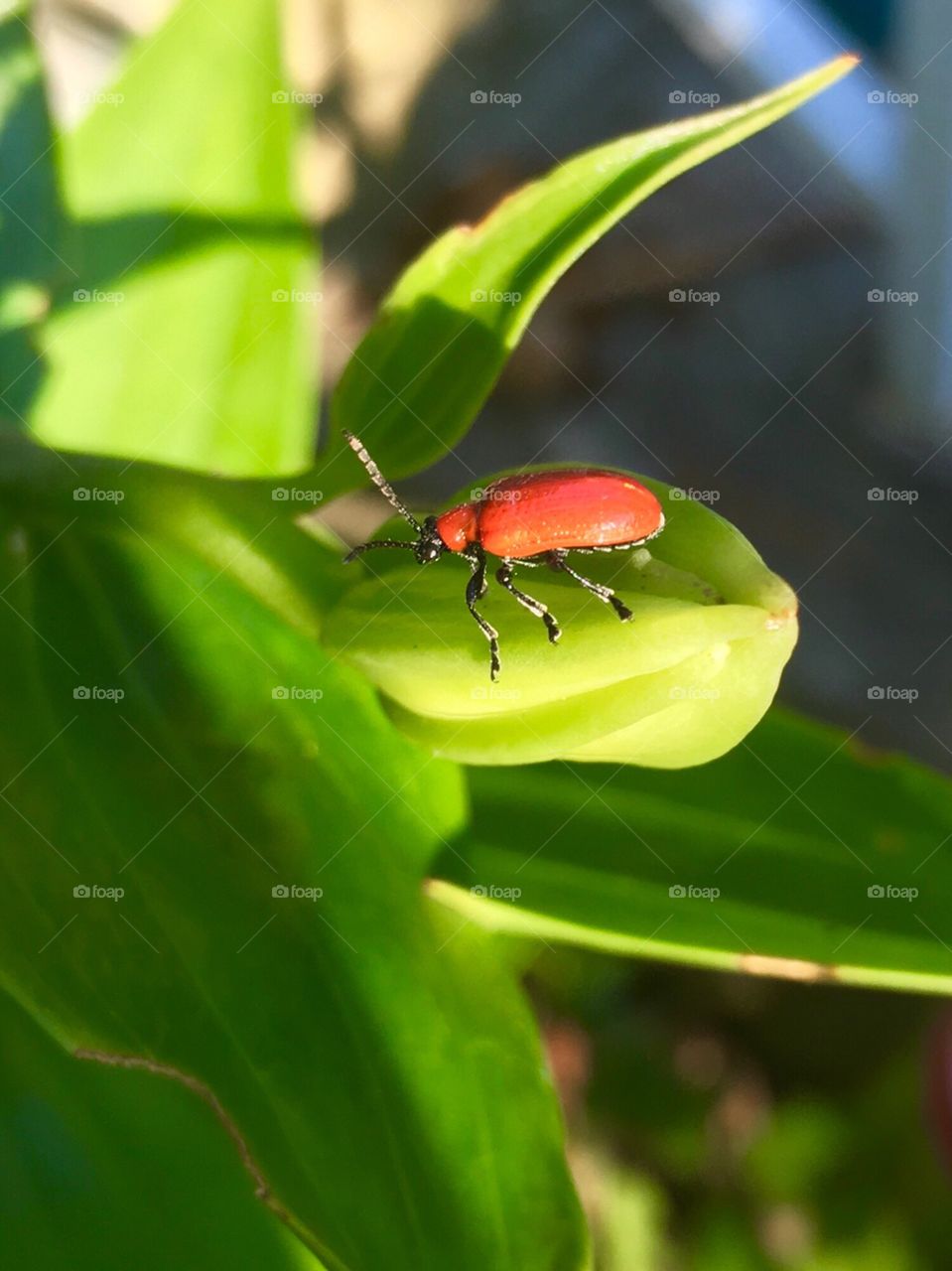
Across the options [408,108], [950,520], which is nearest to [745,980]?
[950,520]

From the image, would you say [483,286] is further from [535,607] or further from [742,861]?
[742,861]

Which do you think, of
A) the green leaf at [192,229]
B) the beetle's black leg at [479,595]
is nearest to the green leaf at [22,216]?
the green leaf at [192,229]

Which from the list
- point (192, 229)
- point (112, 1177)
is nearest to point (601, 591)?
point (112, 1177)

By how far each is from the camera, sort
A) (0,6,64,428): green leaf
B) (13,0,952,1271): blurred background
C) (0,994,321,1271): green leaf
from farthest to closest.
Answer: (13,0,952,1271): blurred background
(0,6,64,428): green leaf
(0,994,321,1271): green leaf

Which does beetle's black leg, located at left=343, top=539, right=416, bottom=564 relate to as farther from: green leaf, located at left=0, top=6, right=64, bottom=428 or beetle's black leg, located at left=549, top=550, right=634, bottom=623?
green leaf, located at left=0, top=6, right=64, bottom=428

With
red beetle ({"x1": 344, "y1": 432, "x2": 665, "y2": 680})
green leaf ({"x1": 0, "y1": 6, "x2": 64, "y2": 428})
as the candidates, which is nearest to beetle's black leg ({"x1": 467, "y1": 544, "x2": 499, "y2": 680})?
red beetle ({"x1": 344, "y1": 432, "x2": 665, "y2": 680})

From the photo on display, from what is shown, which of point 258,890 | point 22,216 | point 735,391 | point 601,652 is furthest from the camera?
point 735,391

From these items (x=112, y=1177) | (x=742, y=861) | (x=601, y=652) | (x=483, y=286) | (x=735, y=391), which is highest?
(x=735, y=391)

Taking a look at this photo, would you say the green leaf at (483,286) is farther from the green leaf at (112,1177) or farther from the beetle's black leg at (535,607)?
the green leaf at (112,1177)
